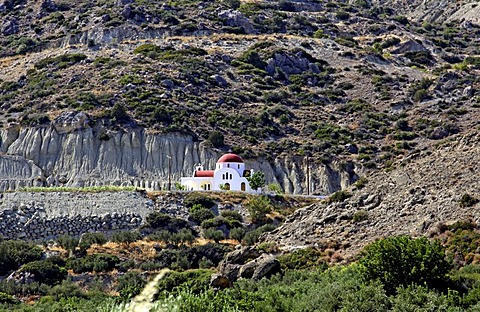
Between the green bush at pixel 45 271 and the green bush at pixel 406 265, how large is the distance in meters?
22.3

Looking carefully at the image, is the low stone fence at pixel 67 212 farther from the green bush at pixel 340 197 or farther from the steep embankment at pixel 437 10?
the steep embankment at pixel 437 10

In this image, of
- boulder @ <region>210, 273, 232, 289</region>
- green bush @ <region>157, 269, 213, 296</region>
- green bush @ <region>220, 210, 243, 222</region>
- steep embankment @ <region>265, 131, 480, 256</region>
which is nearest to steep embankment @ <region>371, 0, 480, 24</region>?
green bush @ <region>220, 210, 243, 222</region>

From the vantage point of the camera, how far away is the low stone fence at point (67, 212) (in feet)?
206

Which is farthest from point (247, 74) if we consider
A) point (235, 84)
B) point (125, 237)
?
point (125, 237)

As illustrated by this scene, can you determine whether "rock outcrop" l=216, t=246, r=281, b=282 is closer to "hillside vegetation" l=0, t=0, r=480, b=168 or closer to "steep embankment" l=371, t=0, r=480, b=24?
"hillside vegetation" l=0, t=0, r=480, b=168

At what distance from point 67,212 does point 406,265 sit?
3698 centimetres

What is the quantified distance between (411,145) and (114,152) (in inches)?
1081

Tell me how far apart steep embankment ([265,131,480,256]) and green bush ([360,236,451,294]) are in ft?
27.3

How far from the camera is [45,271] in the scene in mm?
50031

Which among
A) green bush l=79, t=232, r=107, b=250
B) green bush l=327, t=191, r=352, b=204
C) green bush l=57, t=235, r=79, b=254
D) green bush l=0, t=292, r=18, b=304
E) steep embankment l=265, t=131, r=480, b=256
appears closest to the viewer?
green bush l=0, t=292, r=18, b=304

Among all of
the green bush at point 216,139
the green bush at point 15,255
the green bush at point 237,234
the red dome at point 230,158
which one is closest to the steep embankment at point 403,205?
the green bush at point 237,234

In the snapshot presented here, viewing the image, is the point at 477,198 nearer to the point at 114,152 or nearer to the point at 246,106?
the point at 114,152

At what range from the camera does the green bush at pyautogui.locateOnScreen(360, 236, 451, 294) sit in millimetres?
31734

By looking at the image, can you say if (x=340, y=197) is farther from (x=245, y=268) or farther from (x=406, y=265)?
(x=406, y=265)
